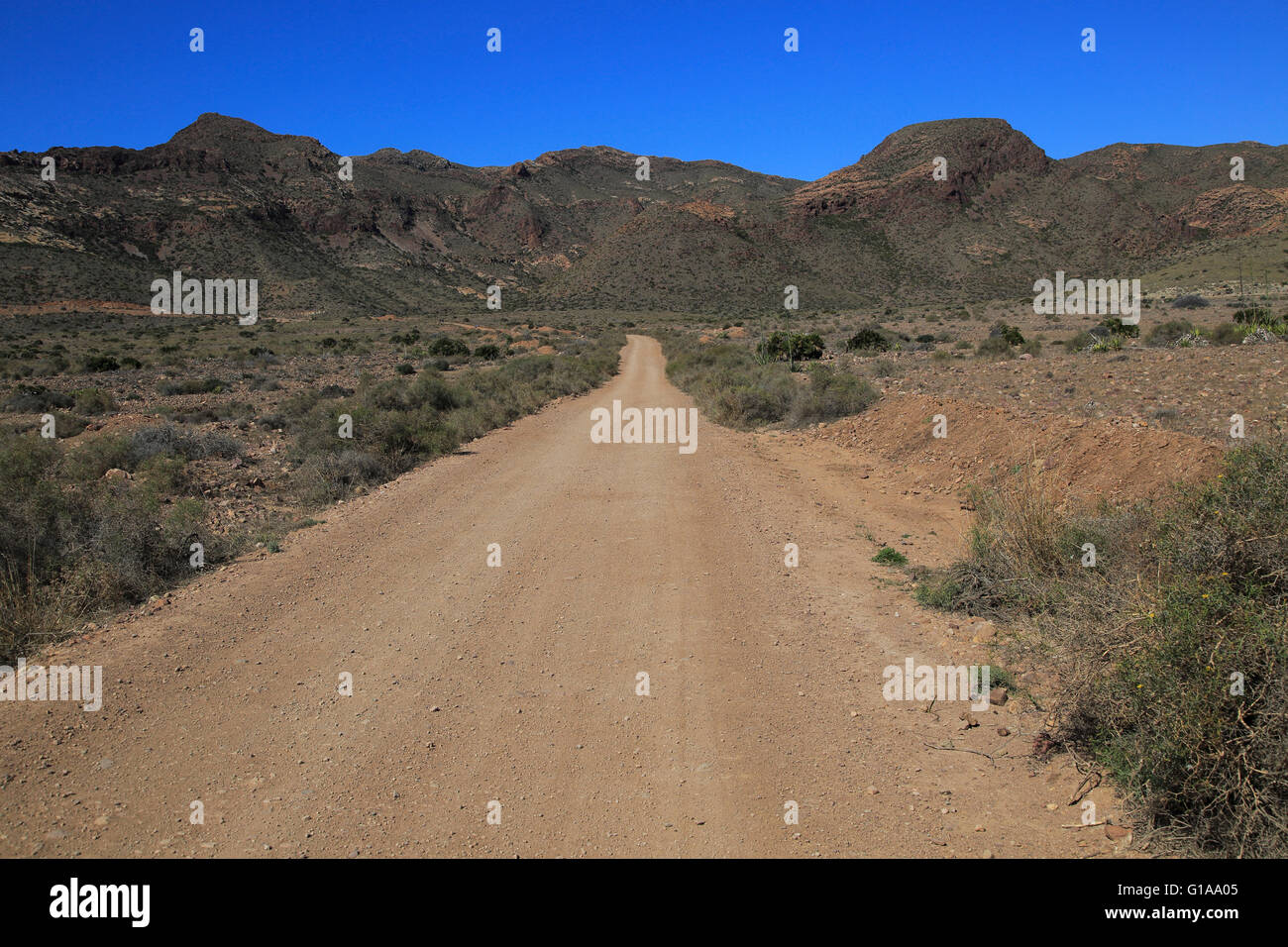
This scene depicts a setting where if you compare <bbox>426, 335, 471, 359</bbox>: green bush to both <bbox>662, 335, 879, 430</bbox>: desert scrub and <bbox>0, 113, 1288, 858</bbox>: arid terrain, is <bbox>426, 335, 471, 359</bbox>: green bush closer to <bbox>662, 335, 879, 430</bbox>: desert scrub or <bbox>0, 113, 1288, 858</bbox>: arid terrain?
<bbox>0, 113, 1288, 858</bbox>: arid terrain

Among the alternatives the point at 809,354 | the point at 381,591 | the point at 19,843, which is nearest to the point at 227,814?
the point at 19,843

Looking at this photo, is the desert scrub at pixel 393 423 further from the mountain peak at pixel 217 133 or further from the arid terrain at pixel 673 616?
the mountain peak at pixel 217 133

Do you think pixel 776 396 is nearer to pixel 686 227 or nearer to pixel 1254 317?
pixel 1254 317

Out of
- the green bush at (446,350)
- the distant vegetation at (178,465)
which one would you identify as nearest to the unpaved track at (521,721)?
the distant vegetation at (178,465)

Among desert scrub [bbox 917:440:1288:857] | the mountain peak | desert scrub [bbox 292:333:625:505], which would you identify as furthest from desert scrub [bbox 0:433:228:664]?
the mountain peak

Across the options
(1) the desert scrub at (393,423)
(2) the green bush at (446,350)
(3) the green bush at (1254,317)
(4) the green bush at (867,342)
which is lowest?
(1) the desert scrub at (393,423)

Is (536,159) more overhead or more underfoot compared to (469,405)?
more overhead
